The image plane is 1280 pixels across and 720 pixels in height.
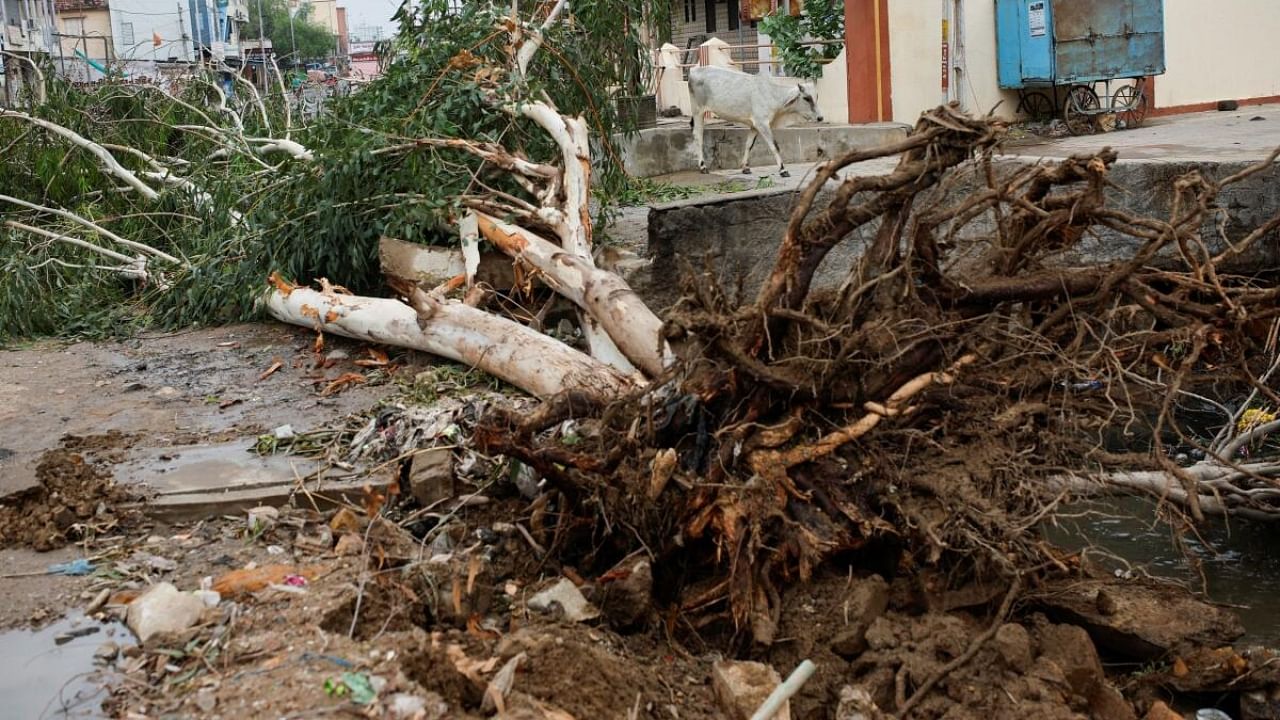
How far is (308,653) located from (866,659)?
2.07 meters

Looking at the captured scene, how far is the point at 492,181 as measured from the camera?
295 inches

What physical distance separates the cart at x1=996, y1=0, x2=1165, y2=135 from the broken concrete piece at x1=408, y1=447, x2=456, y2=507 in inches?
355

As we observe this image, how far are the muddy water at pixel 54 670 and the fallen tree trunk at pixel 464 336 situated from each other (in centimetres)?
201

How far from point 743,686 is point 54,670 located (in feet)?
6.90

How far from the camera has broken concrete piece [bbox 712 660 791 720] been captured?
3.79 meters

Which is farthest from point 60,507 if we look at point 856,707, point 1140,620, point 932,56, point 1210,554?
point 932,56

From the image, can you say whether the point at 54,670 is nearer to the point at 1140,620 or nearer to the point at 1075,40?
the point at 1140,620

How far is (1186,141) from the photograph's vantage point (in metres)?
10.1

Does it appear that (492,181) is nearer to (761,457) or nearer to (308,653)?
(761,457)

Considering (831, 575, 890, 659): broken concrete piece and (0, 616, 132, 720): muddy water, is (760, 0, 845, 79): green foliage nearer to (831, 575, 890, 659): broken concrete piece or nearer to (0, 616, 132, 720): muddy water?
(831, 575, 890, 659): broken concrete piece

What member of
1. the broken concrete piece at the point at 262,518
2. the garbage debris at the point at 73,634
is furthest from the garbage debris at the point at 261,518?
the garbage debris at the point at 73,634

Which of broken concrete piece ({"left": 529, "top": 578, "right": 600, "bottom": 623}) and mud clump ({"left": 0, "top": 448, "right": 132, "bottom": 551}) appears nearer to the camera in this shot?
broken concrete piece ({"left": 529, "top": 578, "right": 600, "bottom": 623})

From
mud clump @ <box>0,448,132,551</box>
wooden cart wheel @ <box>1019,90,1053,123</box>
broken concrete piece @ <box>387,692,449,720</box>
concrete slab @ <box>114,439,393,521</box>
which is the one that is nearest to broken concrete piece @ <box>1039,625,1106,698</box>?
broken concrete piece @ <box>387,692,449,720</box>

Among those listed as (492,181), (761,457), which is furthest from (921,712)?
(492,181)
